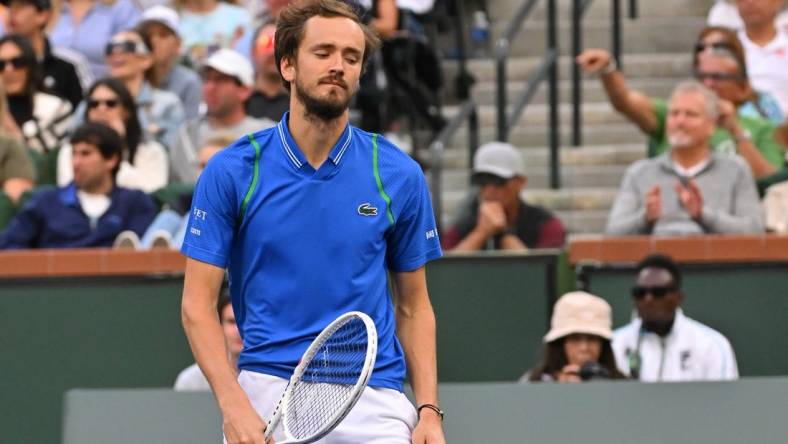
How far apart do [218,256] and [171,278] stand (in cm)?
452

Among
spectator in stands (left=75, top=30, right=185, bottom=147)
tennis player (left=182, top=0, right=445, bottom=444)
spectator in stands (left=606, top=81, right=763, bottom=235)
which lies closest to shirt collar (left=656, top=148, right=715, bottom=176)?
spectator in stands (left=606, top=81, right=763, bottom=235)

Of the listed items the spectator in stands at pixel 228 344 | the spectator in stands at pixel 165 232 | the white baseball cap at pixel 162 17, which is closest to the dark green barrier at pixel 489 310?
the spectator in stands at pixel 228 344

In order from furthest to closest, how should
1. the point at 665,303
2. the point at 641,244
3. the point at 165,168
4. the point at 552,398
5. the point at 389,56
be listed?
the point at 389,56 < the point at 165,168 < the point at 641,244 < the point at 665,303 < the point at 552,398

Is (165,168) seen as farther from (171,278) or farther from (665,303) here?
(665,303)

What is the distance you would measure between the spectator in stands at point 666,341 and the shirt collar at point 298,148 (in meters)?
3.81

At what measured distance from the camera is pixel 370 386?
484 centimetres

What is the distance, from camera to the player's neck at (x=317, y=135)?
4.83m

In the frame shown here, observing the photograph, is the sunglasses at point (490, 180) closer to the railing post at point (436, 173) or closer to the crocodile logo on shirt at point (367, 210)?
the railing post at point (436, 173)

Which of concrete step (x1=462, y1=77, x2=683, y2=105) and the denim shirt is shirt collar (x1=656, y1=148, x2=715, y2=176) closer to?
the denim shirt

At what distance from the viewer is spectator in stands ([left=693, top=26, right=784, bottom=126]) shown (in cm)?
1032

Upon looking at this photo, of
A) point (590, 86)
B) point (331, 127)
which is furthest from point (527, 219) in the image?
point (331, 127)

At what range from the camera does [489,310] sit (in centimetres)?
930

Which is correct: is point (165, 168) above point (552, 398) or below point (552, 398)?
above

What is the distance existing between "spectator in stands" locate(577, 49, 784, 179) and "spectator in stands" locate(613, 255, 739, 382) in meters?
1.49
